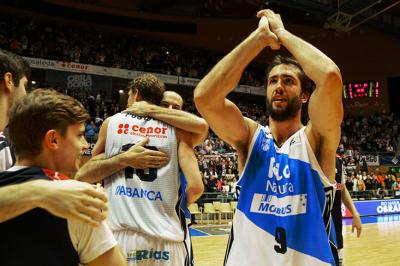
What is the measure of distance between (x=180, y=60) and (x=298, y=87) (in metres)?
24.6

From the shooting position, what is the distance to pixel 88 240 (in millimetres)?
1479

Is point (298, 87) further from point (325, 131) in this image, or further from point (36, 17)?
point (36, 17)

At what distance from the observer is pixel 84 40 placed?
2411 centimetres

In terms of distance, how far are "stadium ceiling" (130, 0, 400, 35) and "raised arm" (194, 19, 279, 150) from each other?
1846 cm

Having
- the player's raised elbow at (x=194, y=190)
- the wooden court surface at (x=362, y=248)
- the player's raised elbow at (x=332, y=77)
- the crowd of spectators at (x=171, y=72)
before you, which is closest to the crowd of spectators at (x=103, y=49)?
the crowd of spectators at (x=171, y=72)

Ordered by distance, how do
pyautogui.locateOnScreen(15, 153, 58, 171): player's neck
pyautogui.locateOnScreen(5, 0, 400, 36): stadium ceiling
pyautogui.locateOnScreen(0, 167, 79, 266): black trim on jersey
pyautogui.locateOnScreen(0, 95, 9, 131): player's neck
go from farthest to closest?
pyautogui.locateOnScreen(5, 0, 400, 36): stadium ceiling < pyautogui.locateOnScreen(0, 95, 9, 131): player's neck < pyautogui.locateOnScreen(15, 153, 58, 171): player's neck < pyautogui.locateOnScreen(0, 167, 79, 266): black trim on jersey

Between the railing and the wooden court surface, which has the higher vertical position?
the railing

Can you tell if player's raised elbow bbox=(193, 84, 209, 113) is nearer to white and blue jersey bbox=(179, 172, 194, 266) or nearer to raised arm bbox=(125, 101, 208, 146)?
raised arm bbox=(125, 101, 208, 146)

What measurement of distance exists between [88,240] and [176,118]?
152 cm

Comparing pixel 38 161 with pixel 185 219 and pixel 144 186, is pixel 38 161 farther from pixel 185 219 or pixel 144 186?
pixel 185 219

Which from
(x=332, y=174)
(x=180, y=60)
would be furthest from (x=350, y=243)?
(x=180, y=60)

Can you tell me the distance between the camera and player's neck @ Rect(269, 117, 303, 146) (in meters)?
2.58

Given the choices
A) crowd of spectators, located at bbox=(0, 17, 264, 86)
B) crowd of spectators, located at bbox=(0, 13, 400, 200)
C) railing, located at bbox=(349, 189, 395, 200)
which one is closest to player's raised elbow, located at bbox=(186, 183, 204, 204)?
crowd of spectators, located at bbox=(0, 13, 400, 200)

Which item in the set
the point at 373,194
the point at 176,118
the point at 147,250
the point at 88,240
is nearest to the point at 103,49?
the point at 373,194
